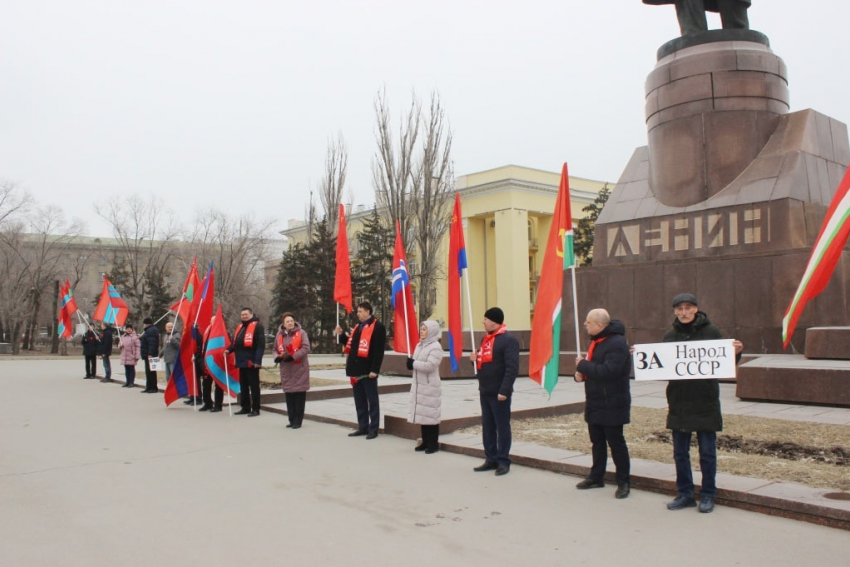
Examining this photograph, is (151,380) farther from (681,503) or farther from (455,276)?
(681,503)

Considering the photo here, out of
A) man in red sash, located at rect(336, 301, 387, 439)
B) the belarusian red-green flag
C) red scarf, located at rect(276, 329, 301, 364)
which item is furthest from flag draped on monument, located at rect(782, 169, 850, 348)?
red scarf, located at rect(276, 329, 301, 364)

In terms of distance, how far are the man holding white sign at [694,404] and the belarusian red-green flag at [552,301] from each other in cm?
169

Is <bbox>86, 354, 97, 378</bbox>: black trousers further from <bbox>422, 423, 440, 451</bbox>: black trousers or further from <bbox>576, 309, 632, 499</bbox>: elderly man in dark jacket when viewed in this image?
<bbox>576, 309, 632, 499</bbox>: elderly man in dark jacket

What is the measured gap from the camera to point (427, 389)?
8.16 meters

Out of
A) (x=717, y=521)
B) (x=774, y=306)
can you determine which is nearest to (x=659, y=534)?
(x=717, y=521)

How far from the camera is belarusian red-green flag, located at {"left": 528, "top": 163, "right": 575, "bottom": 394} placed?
706 cm

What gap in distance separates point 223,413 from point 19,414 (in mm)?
3509

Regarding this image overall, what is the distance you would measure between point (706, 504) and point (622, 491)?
71 centimetres

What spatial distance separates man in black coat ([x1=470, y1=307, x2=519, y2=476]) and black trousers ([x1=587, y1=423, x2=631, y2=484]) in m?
0.98

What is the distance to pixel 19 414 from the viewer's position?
12.0 meters

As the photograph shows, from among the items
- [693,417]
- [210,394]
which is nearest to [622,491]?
[693,417]

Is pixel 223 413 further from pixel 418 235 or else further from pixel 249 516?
pixel 418 235

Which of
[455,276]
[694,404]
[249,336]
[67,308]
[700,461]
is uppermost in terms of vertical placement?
[67,308]

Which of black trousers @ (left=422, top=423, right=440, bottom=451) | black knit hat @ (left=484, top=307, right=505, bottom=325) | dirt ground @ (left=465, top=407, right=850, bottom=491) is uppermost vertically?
black knit hat @ (left=484, top=307, right=505, bottom=325)
